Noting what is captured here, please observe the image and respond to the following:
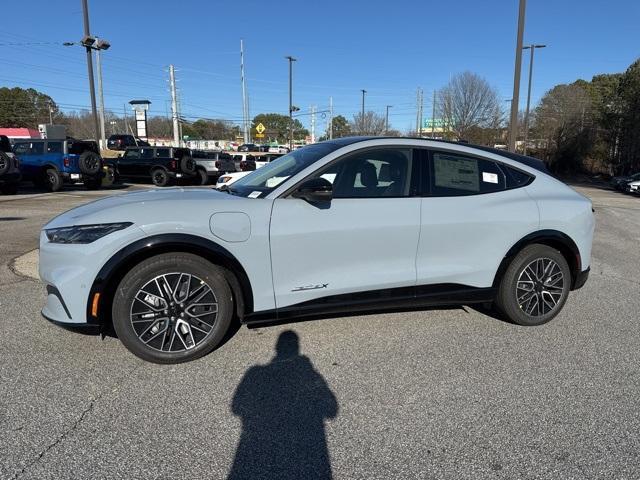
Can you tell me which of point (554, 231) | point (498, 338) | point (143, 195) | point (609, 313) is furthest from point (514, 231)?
point (143, 195)

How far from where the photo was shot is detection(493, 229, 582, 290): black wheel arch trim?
3.96 m

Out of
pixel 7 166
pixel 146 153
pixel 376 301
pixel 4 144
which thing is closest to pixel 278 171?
pixel 376 301

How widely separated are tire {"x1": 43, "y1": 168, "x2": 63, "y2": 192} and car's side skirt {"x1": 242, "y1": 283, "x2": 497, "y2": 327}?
621 inches

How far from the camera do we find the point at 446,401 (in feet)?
9.57

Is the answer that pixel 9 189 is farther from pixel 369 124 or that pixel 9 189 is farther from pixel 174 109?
pixel 369 124

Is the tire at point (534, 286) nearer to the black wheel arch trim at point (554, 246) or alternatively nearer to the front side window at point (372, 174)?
the black wheel arch trim at point (554, 246)

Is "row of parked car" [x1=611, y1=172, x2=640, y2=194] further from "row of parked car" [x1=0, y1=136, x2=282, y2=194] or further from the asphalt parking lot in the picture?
the asphalt parking lot

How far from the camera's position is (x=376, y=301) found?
3592 millimetres

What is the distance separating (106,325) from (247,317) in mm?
1018

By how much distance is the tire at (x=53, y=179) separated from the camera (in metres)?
16.3

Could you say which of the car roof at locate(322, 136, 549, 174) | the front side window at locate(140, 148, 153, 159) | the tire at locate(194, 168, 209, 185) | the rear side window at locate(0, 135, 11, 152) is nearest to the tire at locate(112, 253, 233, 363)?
the car roof at locate(322, 136, 549, 174)

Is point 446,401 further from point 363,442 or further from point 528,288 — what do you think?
point 528,288

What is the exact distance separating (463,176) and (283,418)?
8.06ft

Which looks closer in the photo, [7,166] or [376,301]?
[376,301]
